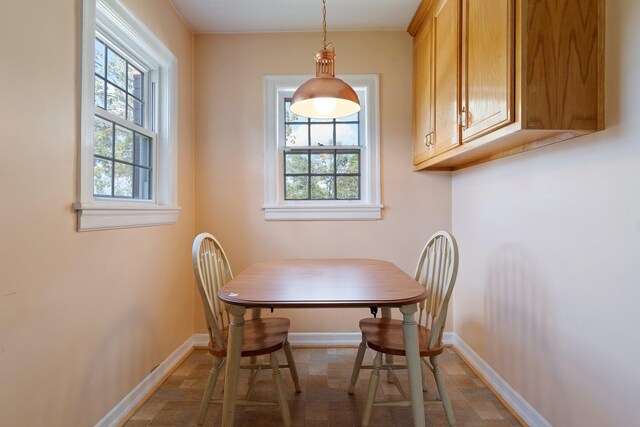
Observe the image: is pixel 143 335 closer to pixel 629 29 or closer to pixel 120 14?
pixel 120 14

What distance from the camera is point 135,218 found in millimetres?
1791

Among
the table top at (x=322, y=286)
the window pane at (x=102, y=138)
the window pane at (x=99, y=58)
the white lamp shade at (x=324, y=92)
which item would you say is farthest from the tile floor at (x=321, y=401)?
the window pane at (x=99, y=58)

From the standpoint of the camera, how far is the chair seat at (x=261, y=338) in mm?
1511

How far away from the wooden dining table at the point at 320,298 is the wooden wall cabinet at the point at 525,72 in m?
0.81

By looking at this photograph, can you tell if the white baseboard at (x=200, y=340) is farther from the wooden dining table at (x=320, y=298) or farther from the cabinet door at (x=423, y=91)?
the cabinet door at (x=423, y=91)

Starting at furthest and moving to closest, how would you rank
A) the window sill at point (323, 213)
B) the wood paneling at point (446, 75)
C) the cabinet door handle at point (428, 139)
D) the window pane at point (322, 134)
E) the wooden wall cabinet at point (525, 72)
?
the window pane at point (322, 134), the window sill at point (323, 213), the cabinet door handle at point (428, 139), the wood paneling at point (446, 75), the wooden wall cabinet at point (525, 72)

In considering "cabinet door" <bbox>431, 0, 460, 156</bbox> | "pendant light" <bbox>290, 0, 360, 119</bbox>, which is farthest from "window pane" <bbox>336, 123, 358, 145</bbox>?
"pendant light" <bbox>290, 0, 360, 119</bbox>

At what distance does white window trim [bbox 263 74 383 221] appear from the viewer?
8.48 feet

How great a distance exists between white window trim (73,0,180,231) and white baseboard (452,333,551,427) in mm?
2284

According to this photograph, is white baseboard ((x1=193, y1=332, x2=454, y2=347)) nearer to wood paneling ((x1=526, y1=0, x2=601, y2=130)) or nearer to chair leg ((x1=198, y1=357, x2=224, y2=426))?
chair leg ((x1=198, y1=357, x2=224, y2=426))

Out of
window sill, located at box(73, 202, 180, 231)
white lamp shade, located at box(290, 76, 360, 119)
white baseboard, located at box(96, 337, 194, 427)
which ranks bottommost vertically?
white baseboard, located at box(96, 337, 194, 427)

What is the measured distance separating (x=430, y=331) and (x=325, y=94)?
1308 mm

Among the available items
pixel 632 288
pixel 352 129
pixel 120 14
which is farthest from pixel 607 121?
pixel 120 14

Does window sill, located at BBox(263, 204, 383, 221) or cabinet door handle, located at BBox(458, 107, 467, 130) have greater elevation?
cabinet door handle, located at BBox(458, 107, 467, 130)
